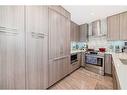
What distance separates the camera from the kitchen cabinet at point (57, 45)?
9.16 feet

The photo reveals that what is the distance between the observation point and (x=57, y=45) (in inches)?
122

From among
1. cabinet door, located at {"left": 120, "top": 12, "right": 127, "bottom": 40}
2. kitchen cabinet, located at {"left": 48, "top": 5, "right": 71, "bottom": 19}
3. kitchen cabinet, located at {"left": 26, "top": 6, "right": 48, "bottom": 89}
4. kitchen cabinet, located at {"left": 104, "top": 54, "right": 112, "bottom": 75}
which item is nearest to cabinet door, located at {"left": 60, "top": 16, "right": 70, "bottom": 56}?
kitchen cabinet, located at {"left": 48, "top": 5, "right": 71, "bottom": 19}

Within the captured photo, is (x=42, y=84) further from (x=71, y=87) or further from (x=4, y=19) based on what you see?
(x=4, y=19)

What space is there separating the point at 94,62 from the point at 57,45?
223cm

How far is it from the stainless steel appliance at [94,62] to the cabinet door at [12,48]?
3247 mm

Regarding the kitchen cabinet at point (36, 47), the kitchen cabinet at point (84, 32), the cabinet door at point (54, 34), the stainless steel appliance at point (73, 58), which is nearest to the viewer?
the kitchen cabinet at point (36, 47)

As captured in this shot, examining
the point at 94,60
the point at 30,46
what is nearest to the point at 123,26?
the point at 94,60

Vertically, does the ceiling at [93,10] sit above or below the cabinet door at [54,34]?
above

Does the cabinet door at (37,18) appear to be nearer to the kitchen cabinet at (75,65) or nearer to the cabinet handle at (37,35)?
the cabinet handle at (37,35)

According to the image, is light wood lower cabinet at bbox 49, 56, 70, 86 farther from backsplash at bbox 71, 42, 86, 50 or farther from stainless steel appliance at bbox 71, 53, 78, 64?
backsplash at bbox 71, 42, 86, 50

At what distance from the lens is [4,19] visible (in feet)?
5.11

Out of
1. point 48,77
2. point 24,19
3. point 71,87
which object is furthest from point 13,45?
point 71,87

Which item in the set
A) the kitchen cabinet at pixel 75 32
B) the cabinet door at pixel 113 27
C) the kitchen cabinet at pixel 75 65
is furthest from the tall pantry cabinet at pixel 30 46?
the cabinet door at pixel 113 27
